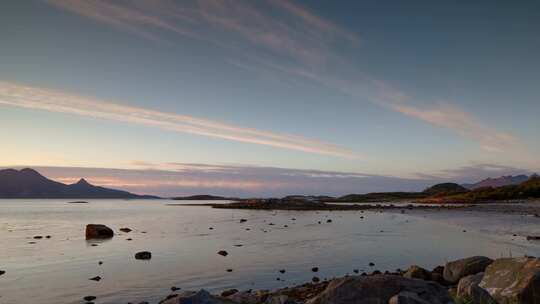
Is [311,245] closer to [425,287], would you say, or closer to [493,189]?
[425,287]

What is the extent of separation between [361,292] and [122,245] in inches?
1324

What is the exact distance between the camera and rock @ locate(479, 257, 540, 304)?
1051 cm

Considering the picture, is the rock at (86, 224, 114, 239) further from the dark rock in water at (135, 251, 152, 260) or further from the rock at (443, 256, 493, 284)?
the rock at (443, 256, 493, 284)

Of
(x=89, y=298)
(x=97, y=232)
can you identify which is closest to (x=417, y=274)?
(x=89, y=298)

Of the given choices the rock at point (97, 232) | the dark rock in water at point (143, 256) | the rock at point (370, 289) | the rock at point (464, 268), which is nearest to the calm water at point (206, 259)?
the dark rock in water at point (143, 256)

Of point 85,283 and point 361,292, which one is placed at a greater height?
point 361,292

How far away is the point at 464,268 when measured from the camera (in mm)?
19578

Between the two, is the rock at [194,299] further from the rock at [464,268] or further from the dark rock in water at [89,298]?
the rock at [464,268]

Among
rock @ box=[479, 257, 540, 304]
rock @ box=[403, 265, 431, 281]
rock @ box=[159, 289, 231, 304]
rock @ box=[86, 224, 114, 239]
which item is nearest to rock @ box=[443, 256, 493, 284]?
rock @ box=[403, 265, 431, 281]

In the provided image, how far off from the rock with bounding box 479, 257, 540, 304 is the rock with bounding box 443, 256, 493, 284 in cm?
641

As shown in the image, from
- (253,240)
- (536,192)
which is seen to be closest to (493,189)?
(536,192)

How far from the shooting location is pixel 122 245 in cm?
3991

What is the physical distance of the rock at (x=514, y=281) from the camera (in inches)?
414

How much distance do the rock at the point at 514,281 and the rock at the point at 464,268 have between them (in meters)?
6.41
